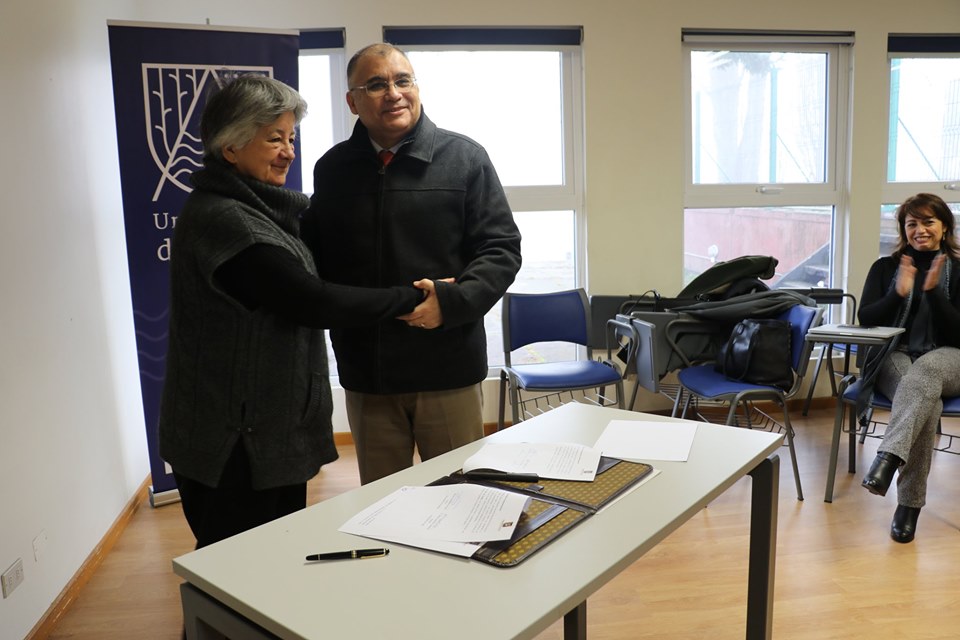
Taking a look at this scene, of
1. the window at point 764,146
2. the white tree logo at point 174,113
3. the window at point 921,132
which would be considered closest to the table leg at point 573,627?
the white tree logo at point 174,113

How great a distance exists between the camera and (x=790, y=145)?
438cm

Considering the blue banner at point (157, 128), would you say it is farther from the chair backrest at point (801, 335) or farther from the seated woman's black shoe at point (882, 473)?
the seated woman's black shoe at point (882, 473)

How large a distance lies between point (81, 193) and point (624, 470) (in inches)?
94.8

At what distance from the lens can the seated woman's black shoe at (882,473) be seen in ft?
8.86

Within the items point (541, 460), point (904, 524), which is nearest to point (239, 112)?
point (541, 460)

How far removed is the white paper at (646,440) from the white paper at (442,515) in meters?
0.35

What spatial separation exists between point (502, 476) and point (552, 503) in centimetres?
14

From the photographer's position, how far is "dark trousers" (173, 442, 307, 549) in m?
1.50

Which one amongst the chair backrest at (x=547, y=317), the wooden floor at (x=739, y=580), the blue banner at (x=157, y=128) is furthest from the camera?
the chair backrest at (x=547, y=317)

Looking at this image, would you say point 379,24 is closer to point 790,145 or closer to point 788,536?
point 790,145

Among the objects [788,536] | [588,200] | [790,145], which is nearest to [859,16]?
[790,145]

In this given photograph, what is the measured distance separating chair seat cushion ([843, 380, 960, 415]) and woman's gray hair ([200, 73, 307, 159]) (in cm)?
260

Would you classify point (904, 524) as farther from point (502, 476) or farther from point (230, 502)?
point (230, 502)

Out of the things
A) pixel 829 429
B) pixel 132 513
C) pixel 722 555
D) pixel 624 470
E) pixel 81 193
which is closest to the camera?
pixel 624 470
